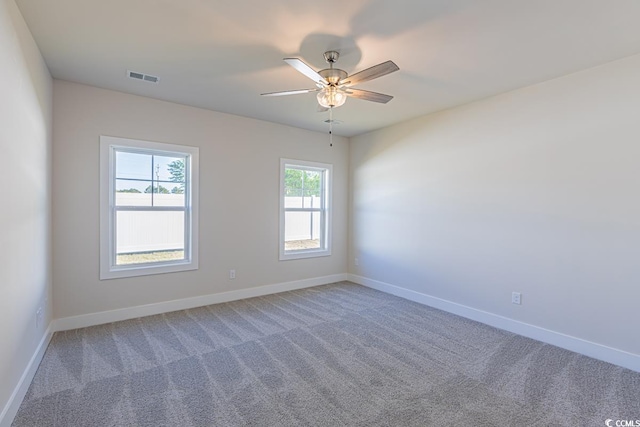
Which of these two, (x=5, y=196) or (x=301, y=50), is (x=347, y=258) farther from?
(x=5, y=196)

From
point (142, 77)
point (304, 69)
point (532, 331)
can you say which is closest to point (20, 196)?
point (142, 77)

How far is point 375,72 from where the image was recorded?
2305mm

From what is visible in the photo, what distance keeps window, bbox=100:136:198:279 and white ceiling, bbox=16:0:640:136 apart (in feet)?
2.63

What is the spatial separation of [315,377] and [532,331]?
246 cm

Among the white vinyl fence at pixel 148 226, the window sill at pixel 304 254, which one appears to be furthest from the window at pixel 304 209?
the white vinyl fence at pixel 148 226

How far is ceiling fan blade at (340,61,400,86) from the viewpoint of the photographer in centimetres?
219

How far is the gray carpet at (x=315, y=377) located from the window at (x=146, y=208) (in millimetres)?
769

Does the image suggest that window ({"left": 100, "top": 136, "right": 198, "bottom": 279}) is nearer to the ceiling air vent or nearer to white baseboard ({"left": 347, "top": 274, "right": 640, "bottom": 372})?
the ceiling air vent

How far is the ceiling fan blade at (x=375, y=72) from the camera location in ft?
7.17

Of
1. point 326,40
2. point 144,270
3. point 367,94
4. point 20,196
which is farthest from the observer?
point 144,270

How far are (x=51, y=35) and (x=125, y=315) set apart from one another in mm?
2925

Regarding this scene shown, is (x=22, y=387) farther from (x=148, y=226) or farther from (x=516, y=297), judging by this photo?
(x=516, y=297)

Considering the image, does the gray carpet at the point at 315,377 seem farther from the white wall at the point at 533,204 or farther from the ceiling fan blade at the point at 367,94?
the ceiling fan blade at the point at 367,94
